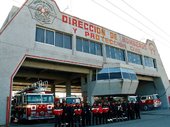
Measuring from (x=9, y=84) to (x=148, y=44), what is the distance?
29.9m

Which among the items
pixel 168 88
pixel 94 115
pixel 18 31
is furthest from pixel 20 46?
pixel 168 88

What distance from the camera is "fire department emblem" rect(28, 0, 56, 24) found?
21.4m

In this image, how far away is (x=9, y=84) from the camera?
17.8 meters

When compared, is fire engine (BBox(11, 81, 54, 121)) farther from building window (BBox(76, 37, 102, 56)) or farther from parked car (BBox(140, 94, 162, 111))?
parked car (BBox(140, 94, 162, 111))

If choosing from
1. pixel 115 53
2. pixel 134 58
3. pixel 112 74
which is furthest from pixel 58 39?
pixel 134 58

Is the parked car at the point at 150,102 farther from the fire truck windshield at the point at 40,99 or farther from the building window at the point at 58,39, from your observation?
the fire truck windshield at the point at 40,99

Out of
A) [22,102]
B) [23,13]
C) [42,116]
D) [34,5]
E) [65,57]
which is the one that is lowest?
[42,116]

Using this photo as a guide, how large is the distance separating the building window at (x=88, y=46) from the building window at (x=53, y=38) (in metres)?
1.45

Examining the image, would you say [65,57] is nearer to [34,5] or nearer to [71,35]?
[71,35]

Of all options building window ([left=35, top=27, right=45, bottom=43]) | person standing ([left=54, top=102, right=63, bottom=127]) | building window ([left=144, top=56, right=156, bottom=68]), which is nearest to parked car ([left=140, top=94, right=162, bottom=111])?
building window ([left=144, top=56, right=156, bottom=68])

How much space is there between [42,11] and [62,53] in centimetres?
511

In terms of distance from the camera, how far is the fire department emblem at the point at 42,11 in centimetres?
2139

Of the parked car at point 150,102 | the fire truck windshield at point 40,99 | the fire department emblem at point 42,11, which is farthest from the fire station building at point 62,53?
the parked car at point 150,102

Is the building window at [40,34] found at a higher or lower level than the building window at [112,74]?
higher
